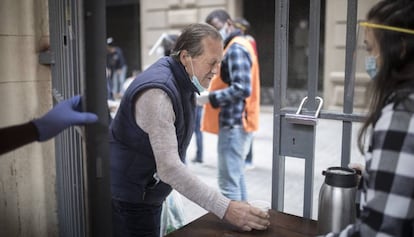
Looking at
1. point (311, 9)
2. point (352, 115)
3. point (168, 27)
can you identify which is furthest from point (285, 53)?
point (168, 27)

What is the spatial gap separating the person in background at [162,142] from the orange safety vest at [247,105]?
4.83 ft

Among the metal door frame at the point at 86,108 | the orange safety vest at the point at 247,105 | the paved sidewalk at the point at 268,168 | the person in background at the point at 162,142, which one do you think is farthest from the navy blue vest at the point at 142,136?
the orange safety vest at the point at 247,105

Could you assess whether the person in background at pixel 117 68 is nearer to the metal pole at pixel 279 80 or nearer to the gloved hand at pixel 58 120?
the metal pole at pixel 279 80

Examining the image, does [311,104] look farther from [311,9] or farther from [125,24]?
[125,24]

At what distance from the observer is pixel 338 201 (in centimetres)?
139

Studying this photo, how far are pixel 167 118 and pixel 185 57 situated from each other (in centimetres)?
35

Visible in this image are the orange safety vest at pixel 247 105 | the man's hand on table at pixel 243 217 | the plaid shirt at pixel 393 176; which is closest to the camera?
the plaid shirt at pixel 393 176

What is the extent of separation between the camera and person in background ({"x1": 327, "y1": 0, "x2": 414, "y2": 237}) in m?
0.96

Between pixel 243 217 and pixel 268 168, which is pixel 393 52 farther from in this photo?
pixel 268 168

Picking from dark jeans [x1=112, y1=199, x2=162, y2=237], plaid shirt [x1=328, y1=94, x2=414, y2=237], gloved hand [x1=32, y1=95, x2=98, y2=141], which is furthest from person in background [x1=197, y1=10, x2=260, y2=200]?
plaid shirt [x1=328, y1=94, x2=414, y2=237]

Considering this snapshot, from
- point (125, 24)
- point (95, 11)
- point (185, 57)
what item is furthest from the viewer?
point (125, 24)

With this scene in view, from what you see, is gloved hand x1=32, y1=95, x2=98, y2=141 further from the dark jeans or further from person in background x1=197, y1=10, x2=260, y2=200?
person in background x1=197, y1=10, x2=260, y2=200

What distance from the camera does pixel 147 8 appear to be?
1039 centimetres

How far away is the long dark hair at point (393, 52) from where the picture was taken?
1.02 m
